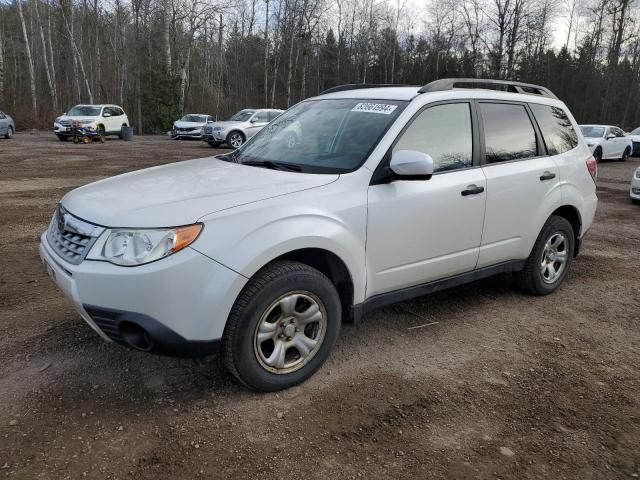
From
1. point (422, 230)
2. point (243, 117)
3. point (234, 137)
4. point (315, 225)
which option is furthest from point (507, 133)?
point (243, 117)

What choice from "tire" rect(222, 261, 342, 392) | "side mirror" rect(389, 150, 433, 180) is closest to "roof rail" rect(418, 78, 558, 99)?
"side mirror" rect(389, 150, 433, 180)

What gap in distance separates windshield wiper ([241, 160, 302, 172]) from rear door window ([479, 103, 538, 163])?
1.56 m

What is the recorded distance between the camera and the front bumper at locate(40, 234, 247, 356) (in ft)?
8.32

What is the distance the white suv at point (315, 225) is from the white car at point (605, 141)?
17382 mm

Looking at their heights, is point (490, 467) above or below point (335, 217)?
below

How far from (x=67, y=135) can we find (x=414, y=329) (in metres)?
25.0

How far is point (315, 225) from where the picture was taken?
2977 mm

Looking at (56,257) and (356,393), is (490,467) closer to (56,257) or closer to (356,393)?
(356,393)

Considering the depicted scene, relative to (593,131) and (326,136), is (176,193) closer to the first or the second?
(326,136)

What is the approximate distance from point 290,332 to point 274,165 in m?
1.19

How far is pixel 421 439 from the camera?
8.81 feet

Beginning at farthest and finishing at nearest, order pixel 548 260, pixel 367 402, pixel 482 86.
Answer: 1. pixel 548 260
2. pixel 482 86
3. pixel 367 402

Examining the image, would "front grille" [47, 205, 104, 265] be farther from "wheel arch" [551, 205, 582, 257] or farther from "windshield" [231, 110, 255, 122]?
"windshield" [231, 110, 255, 122]

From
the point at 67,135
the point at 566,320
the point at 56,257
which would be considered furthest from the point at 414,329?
the point at 67,135
